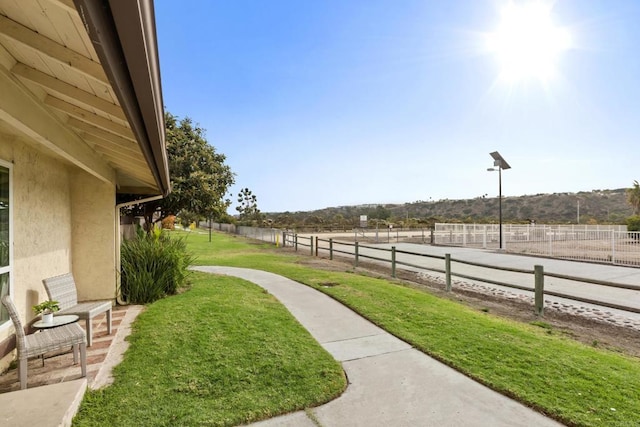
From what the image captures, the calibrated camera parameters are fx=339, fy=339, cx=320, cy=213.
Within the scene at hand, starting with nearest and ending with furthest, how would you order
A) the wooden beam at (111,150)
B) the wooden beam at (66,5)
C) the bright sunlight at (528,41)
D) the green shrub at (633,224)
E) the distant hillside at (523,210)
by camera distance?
the wooden beam at (66,5)
the wooden beam at (111,150)
the bright sunlight at (528,41)
the green shrub at (633,224)
the distant hillside at (523,210)

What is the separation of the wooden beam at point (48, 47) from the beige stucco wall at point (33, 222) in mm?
2461

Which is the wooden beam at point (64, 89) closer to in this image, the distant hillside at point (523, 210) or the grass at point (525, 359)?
the grass at point (525, 359)

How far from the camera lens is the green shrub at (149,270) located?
6.73 meters

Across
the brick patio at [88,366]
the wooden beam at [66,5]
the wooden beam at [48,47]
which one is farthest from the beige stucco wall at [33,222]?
the wooden beam at [66,5]

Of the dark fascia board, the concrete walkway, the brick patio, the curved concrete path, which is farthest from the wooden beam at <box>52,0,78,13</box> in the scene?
A: the brick patio

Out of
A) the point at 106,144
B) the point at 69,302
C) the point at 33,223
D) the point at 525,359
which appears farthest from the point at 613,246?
the point at 33,223

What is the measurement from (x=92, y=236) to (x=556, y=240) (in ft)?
72.9

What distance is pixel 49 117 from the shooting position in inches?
131

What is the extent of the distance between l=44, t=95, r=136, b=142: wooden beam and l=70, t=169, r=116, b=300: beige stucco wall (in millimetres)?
3375

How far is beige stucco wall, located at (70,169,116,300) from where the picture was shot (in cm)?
623

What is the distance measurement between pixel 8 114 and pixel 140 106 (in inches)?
44.6

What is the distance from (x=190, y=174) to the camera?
39.2 feet

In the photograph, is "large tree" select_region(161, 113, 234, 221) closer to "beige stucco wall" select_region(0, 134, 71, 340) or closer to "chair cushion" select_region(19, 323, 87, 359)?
"beige stucco wall" select_region(0, 134, 71, 340)

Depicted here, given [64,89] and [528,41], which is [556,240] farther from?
[64,89]
